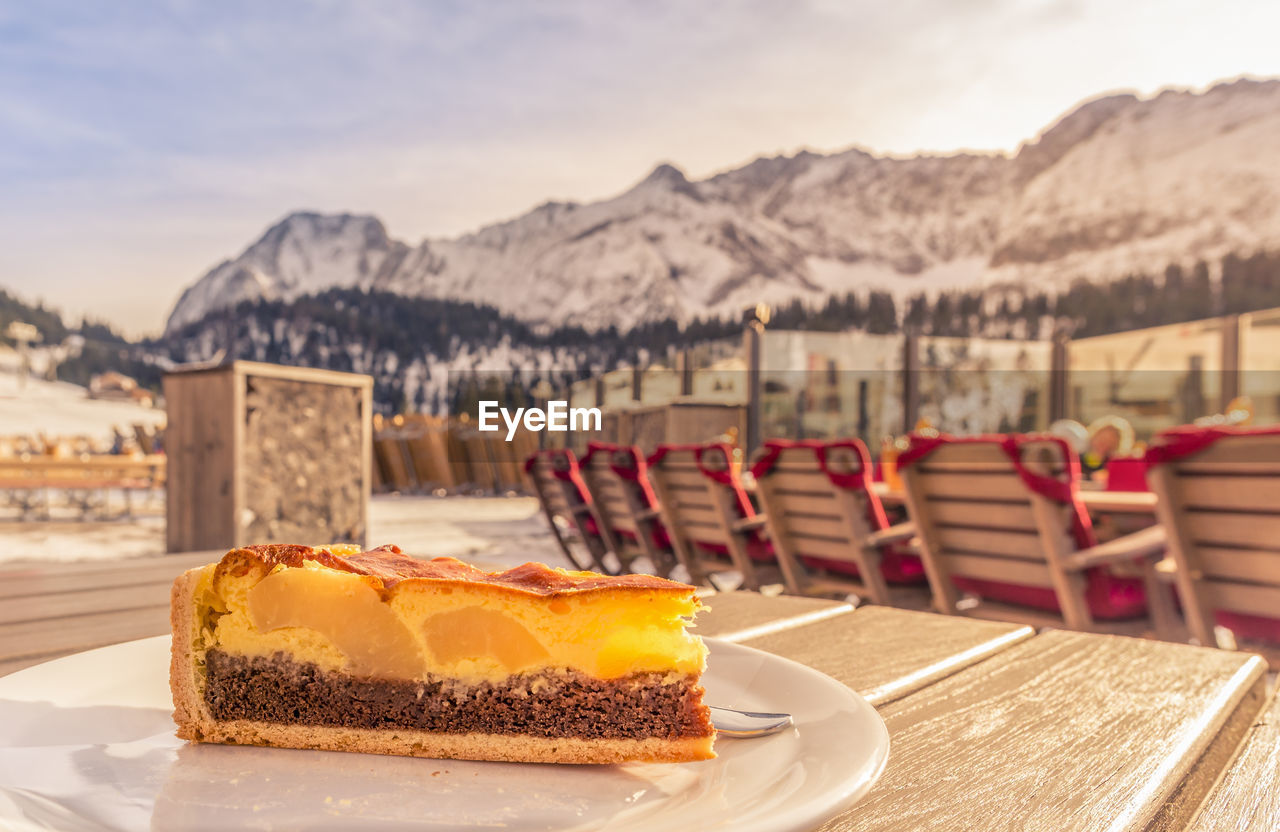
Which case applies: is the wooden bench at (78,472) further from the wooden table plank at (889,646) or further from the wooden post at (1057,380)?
the wooden post at (1057,380)

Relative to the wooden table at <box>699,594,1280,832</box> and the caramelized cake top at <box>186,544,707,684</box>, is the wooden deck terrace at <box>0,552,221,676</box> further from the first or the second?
the wooden table at <box>699,594,1280,832</box>

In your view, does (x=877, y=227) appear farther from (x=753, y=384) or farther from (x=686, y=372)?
(x=753, y=384)

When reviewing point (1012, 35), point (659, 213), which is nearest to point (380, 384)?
point (659, 213)

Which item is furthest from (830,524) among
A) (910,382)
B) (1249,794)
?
(910,382)

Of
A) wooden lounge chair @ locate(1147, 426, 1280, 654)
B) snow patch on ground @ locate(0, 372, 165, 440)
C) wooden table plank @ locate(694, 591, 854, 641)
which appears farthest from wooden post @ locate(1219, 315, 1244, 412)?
snow patch on ground @ locate(0, 372, 165, 440)

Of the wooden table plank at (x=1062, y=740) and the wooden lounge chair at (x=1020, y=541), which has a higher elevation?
the wooden table plank at (x=1062, y=740)

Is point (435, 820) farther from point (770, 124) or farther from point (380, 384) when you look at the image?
point (770, 124)

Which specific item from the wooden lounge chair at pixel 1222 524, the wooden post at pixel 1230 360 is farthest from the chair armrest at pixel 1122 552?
the wooden post at pixel 1230 360
